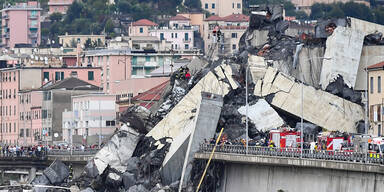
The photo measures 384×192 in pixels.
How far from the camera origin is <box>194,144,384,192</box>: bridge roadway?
291ft

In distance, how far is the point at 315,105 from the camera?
377 ft

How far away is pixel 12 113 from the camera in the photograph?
18438cm

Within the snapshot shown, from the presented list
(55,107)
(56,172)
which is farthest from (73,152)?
(55,107)

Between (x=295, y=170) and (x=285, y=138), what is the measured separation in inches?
326

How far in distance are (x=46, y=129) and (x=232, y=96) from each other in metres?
56.3

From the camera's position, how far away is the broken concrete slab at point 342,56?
388 ft

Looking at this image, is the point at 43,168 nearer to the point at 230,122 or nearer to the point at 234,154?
the point at 230,122

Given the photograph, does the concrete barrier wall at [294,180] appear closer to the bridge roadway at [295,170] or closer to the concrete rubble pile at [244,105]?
the bridge roadway at [295,170]

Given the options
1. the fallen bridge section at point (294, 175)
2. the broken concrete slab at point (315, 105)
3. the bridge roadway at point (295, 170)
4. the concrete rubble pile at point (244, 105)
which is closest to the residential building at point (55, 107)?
the concrete rubble pile at point (244, 105)

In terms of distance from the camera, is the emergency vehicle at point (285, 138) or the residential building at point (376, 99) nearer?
the emergency vehicle at point (285, 138)

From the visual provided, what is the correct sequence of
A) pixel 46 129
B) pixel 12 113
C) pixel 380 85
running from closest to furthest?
pixel 380 85 → pixel 46 129 → pixel 12 113

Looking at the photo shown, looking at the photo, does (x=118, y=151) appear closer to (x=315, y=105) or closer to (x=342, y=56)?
(x=315, y=105)

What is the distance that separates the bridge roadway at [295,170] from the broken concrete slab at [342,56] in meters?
14.9

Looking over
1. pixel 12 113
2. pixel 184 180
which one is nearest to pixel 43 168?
pixel 184 180
